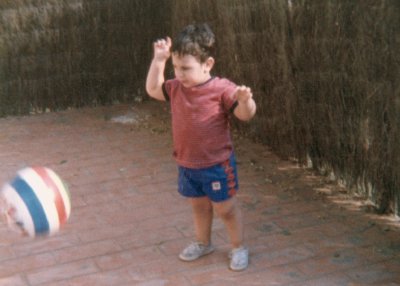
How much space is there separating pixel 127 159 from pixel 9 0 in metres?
2.86

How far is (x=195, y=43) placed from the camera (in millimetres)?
3588

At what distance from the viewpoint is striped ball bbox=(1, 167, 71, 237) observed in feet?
11.1

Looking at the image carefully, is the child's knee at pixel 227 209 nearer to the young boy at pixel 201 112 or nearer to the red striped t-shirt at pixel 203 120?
the young boy at pixel 201 112

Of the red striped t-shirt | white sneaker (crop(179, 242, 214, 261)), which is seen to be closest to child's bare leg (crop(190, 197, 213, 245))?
white sneaker (crop(179, 242, 214, 261))

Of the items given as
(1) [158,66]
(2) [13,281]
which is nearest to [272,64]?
(1) [158,66]

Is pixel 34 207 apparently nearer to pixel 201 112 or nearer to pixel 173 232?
pixel 201 112

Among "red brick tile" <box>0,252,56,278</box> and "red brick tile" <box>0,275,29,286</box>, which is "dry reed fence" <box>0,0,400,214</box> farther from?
"red brick tile" <box>0,275,29,286</box>

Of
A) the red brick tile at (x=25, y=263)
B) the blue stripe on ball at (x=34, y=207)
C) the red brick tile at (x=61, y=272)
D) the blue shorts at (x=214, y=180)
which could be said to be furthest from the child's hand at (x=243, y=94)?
the red brick tile at (x=25, y=263)

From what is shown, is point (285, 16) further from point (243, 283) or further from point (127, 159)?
point (243, 283)

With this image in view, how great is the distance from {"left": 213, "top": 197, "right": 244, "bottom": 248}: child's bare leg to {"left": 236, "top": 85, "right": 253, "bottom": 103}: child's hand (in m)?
0.66

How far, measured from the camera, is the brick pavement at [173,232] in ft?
12.8

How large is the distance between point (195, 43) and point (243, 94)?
0.40 m

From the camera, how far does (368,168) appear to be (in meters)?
4.62

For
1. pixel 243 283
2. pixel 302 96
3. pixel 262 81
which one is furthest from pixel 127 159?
pixel 243 283
